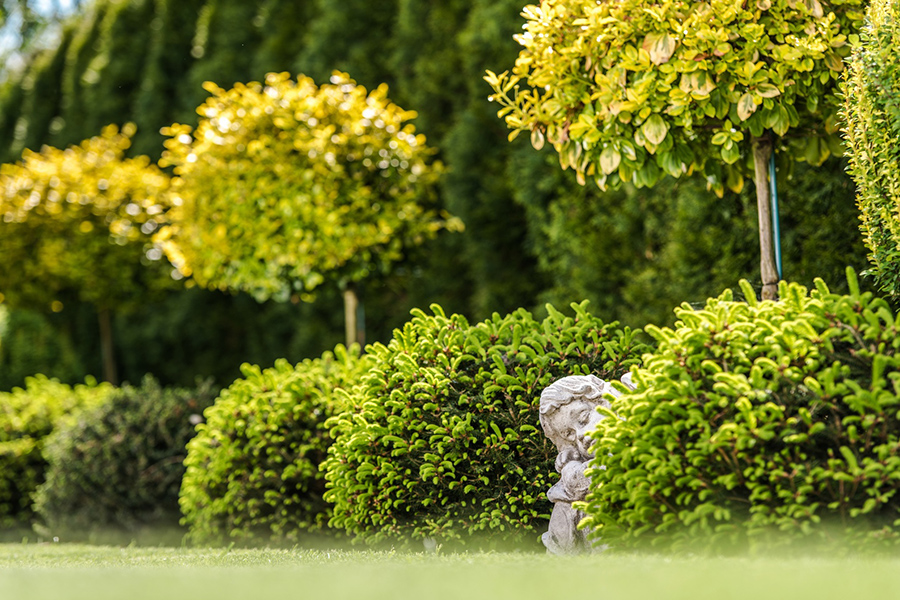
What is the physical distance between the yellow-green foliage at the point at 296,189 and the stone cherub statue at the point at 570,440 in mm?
3531

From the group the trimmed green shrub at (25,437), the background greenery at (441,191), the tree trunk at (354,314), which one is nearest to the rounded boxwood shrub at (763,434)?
the background greenery at (441,191)

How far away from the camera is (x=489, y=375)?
13.8 ft

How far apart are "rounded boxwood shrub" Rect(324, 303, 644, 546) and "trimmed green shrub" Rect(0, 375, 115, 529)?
4.10 m

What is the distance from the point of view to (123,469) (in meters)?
6.58

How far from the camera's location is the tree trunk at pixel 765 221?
4.63m

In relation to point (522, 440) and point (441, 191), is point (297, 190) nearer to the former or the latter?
point (441, 191)

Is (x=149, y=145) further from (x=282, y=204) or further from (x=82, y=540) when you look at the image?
(x=82, y=540)

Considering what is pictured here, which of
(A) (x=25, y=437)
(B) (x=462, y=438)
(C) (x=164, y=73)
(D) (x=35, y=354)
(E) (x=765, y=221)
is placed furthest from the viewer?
(D) (x=35, y=354)

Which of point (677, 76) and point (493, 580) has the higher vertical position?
point (677, 76)

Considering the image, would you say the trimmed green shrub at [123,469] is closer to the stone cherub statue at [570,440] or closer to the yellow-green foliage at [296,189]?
the yellow-green foliage at [296,189]

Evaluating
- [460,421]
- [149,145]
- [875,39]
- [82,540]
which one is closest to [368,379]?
[460,421]

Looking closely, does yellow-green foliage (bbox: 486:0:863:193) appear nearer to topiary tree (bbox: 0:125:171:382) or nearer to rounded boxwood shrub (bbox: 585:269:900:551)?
rounded boxwood shrub (bbox: 585:269:900:551)

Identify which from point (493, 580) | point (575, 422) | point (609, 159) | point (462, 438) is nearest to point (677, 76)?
point (609, 159)

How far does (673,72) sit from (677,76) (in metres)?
0.21
